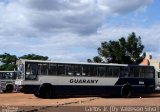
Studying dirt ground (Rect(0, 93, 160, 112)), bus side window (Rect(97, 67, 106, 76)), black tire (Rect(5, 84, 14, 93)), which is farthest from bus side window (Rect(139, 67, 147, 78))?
black tire (Rect(5, 84, 14, 93))

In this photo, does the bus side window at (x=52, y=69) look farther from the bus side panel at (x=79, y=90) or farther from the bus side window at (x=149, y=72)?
the bus side window at (x=149, y=72)

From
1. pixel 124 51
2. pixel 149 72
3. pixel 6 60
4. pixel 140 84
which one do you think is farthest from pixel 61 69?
pixel 6 60

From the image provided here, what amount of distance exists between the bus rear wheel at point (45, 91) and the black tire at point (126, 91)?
6273 mm

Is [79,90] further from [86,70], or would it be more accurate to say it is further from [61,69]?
[61,69]

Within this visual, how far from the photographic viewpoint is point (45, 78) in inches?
1193

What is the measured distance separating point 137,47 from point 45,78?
27480 millimetres

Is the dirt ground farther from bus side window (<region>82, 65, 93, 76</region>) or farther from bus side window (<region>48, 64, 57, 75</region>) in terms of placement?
bus side window (<region>82, 65, 93, 76</region>)

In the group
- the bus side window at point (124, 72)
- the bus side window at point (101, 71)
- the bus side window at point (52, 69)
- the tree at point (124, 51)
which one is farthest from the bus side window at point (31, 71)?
the tree at point (124, 51)

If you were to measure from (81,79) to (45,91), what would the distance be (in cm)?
295

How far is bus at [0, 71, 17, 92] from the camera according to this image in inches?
1789

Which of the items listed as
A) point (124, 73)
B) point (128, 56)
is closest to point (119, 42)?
point (128, 56)

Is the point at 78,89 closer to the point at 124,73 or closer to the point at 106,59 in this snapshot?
the point at 124,73

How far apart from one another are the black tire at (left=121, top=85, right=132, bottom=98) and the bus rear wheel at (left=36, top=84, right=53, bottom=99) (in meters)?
6.27

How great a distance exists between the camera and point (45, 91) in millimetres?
30703
